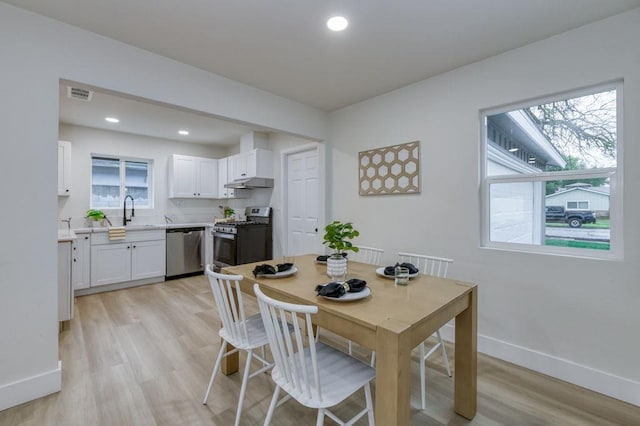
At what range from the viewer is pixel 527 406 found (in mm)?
1807

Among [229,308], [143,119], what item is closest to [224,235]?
[143,119]

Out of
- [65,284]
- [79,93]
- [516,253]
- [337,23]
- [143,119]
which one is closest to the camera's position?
[337,23]

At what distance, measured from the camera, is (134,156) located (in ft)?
16.0

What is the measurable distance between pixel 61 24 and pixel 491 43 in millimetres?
3167

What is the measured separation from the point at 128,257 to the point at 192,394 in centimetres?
318

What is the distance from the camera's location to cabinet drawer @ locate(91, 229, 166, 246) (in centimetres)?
402

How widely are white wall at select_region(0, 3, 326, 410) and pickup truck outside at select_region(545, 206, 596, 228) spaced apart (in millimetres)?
3593

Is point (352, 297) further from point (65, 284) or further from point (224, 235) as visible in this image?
point (224, 235)

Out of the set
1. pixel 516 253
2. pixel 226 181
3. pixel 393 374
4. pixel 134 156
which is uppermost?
pixel 134 156

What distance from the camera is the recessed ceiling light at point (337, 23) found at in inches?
75.6

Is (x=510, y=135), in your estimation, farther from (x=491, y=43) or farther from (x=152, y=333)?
(x=152, y=333)

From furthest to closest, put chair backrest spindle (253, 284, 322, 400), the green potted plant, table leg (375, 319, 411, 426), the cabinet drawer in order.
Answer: the green potted plant < the cabinet drawer < chair backrest spindle (253, 284, 322, 400) < table leg (375, 319, 411, 426)

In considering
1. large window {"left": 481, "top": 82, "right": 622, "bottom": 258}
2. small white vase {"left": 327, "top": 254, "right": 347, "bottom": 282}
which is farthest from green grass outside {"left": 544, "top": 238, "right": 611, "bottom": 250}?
small white vase {"left": 327, "top": 254, "right": 347, "bottom": 282}

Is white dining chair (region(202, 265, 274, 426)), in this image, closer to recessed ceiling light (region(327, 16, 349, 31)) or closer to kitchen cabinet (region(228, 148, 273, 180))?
recessed ceiling light (region(327, 16, 349, 31))
